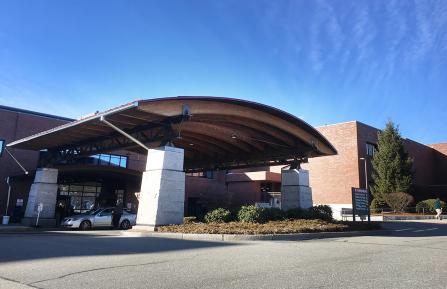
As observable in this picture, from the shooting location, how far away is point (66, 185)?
3569 cm

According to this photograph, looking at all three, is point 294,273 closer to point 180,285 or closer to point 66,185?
point 180,285

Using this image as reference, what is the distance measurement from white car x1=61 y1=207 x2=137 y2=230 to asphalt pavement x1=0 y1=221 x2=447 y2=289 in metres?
13.5

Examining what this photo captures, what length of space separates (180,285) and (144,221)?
1281 cm

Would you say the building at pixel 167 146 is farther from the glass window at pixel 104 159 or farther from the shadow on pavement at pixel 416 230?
the shadow on pavement at pixel 416 230

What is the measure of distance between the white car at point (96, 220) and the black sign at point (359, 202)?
47.0 feet

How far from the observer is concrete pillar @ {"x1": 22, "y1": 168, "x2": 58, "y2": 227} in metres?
27.5

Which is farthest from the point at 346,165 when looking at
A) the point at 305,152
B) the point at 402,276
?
the point at 402,276

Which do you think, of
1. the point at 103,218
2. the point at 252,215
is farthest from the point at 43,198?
the point at 252,215

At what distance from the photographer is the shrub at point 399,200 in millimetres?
39000

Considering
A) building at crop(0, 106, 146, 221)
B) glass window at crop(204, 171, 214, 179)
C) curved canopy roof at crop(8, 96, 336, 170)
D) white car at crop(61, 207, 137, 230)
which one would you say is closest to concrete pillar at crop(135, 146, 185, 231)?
curved canopy roof at crop(8, 96, 336, 170)

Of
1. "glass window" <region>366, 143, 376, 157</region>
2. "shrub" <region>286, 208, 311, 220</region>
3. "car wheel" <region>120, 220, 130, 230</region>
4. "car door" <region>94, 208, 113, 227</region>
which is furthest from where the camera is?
"glass window" <region>366, 143, 376, 157</region>

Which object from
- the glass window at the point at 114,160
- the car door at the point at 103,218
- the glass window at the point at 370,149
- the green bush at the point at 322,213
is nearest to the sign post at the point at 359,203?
the green bush at the point at 322,213

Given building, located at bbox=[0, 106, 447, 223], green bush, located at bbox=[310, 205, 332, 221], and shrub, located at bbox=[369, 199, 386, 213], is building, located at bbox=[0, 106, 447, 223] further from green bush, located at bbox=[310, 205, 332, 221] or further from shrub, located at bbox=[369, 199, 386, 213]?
green bush, located at bbox=[310, 205, 332, 221]

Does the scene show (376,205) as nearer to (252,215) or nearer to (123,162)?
(123,162)
